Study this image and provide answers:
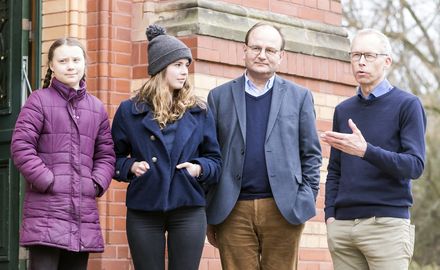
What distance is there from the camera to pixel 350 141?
269 inches

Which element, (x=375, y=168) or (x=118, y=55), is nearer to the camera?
(x=375, y=168)

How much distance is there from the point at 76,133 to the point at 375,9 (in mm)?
16828

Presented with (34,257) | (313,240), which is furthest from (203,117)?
(313,240)

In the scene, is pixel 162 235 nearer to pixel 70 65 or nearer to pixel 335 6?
pixel 70 65

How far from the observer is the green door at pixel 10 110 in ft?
30.0

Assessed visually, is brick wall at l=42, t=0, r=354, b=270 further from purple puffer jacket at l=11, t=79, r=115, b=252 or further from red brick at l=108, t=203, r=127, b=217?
purple puffer jacket at l=11, t=79, r=115, b=252

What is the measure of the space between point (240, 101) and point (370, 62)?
2.99 ft

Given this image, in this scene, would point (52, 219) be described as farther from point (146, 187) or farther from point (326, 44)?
point (326, 44)

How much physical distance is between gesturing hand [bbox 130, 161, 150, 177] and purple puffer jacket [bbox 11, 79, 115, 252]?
0.61 feet

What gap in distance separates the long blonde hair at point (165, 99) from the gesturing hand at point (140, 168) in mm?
250

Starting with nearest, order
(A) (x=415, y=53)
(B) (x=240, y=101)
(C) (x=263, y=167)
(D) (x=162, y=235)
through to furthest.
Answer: (D) (x=162, y=235) → (C) (x=263, y=167) → (B) (x=240, y=101) → (A) (x=415, y=53)

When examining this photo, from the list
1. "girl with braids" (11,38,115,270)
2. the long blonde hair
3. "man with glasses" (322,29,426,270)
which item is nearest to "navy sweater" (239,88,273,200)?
the long blonde hair

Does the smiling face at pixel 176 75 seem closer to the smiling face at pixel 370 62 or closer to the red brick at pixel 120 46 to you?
the smiling face at pixel 370 62

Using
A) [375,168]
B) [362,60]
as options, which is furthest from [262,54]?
[375,168]
